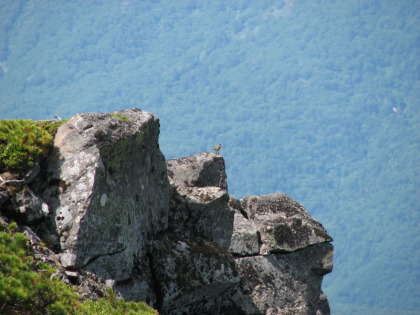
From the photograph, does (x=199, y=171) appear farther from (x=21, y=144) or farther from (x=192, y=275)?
(x=21, y=144)

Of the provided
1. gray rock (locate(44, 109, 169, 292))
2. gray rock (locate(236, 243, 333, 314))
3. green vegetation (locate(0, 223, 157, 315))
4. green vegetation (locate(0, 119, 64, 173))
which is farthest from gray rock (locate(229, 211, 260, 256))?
green vegetation (locate(0, 119, 64, 173))

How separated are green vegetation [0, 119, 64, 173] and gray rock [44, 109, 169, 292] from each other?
0.36 m

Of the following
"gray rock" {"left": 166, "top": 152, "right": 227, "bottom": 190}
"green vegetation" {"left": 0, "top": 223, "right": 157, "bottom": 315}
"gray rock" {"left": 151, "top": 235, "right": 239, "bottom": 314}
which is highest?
"gray rock" {"left": 166, "top": 152, "right": 227, "bottom": 190}

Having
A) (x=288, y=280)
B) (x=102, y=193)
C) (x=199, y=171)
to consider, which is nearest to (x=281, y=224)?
(x=288, y=280)

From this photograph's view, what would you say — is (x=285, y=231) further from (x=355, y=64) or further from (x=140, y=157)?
(x=355, y=64)

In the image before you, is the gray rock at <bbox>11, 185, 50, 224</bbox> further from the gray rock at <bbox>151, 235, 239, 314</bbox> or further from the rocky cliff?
the gray rock at <bbox>151, 235, 239, 314</bbox>

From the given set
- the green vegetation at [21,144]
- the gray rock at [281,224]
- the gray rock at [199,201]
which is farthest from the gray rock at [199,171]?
the green vegetation at [21,144]

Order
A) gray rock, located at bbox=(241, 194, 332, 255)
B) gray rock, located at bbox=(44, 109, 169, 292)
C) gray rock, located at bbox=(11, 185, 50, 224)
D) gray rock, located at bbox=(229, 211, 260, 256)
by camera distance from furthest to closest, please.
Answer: gray rock, located at bbox=(241, 194, 332, 255) → gray rock, located at bbox=(229, 211, 260, 256) → gray rock, located at bbox=(44, 109, 169, 292) → gray rock, located at bbox=(11, 185, 50, 224)

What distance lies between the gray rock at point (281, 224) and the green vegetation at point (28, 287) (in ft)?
24.9

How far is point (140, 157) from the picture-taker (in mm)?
10281

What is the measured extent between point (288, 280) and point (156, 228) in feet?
17.1

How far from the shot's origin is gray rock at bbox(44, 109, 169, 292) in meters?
8.04

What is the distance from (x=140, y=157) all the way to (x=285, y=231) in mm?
6030

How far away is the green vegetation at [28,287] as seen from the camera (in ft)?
18.4
